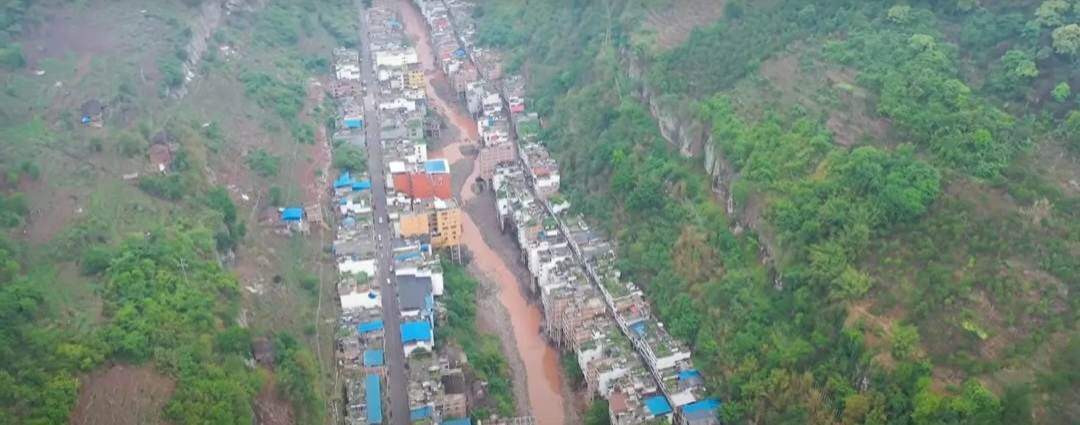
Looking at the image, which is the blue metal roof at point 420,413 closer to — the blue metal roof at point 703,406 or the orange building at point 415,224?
the blue metal roof at point 703,406

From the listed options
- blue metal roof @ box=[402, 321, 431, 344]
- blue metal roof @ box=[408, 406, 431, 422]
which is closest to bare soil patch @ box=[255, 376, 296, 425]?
blue metal roof @ box=[408, 406, 431, 422]

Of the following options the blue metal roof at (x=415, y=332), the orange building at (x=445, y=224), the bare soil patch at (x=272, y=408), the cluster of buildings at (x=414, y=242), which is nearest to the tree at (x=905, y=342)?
the cluster of buildings at (x=414, y=242)

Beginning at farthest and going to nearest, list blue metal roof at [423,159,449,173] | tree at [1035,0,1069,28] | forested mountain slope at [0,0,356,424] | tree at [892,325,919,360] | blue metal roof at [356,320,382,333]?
1. blue metal roof at [423,159,449,173]
2. blue metal roof at [356,320,382,333]
3. tree at [1035,0,1069,28]
4. forested mountain slope at [0,0,356,424]
5. tree at [892,325,919,360]

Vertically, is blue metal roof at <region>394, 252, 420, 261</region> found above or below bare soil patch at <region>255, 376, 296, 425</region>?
below

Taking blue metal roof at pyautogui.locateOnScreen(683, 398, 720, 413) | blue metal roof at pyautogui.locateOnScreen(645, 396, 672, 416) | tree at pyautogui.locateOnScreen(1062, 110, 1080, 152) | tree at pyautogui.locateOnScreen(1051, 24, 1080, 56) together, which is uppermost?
tree at pyautogui.locateOnScreen(1051, 24, 1080, 56)

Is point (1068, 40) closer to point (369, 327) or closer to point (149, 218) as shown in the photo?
point (369, 327)

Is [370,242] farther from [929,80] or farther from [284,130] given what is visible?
[929,80]

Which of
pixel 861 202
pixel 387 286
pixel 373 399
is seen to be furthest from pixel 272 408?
pixel 861 202

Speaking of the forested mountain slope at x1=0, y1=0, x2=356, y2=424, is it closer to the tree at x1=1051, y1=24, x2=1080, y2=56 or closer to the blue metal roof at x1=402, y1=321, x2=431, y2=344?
the blue metal roof at x1=402, y1=321, x2=431, y2=344

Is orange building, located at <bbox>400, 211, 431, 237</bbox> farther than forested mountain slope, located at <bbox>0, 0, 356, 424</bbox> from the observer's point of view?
Yes
